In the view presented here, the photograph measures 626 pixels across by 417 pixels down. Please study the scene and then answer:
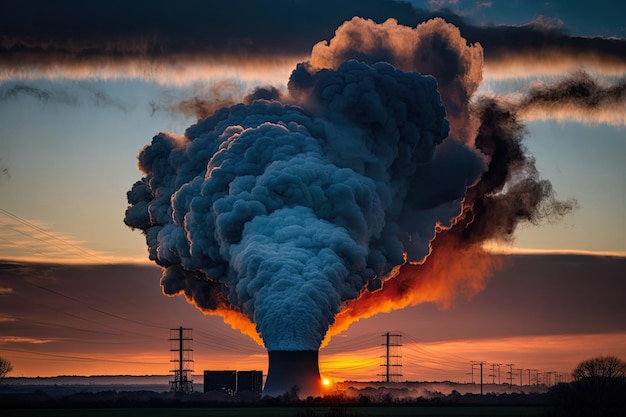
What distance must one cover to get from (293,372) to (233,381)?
190 feet

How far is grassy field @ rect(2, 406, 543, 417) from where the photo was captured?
99562mm

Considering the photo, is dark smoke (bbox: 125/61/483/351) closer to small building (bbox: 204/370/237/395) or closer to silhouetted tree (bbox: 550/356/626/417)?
silhouetted tree (bbox: 550/356/626/417)

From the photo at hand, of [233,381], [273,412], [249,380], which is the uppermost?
[249,380]

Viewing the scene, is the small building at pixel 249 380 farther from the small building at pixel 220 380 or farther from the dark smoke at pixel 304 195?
the dark smoke at pixel 304 195

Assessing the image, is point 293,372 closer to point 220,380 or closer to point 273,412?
point 273,412

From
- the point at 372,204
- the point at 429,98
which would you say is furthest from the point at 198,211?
the point at 429,98

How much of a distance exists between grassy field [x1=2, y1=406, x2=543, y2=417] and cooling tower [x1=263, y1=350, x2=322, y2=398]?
4.33m

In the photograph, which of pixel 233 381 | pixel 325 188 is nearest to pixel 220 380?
pixel 233 381

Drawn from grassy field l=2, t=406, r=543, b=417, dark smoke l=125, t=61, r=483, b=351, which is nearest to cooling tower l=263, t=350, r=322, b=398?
dark smoke l=125, t=61, r=483, b=351

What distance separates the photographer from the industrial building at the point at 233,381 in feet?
552

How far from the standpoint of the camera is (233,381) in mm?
170875

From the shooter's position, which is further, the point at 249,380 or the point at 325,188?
the point at 249,380

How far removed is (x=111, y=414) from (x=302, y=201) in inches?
1135

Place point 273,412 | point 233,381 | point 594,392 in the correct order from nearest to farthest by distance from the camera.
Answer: point 273,412, point 594,392, point 233,381
